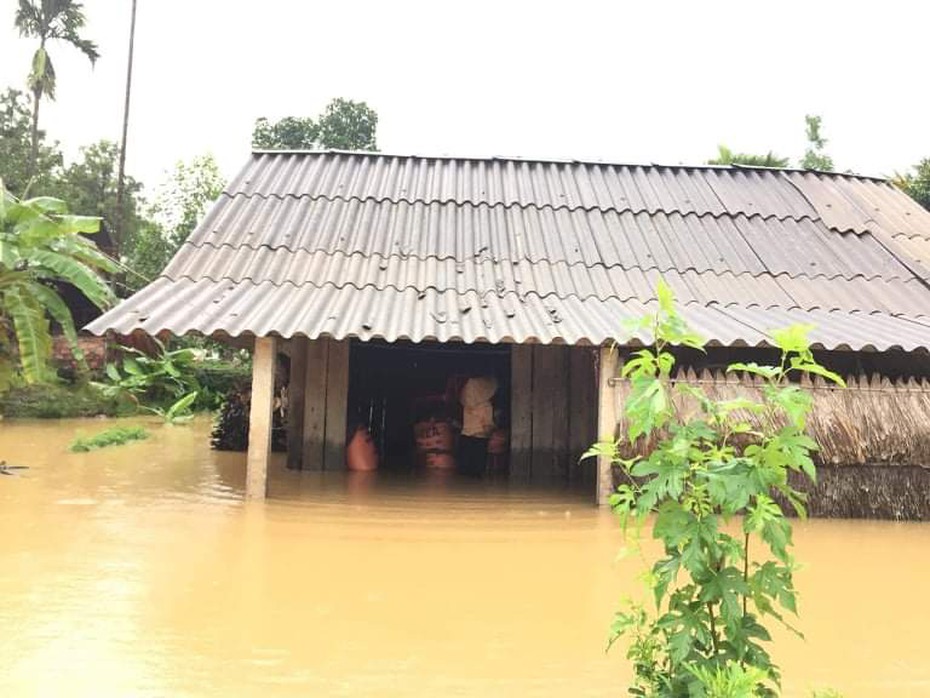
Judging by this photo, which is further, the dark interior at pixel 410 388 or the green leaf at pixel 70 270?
the dark interior at pixel 410 388

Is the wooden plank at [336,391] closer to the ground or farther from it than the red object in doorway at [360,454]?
farther from it

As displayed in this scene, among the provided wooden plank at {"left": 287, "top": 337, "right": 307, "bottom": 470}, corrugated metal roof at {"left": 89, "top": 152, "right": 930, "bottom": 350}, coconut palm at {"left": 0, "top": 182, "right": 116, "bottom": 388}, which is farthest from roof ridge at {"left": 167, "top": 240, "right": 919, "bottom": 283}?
coconut palm at {"left": 0, "top": 182, "right": 116, "bottom": 388}

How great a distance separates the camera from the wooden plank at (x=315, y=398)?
28.4 feet

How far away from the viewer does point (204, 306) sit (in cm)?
707

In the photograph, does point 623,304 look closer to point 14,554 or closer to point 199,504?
point 199,504

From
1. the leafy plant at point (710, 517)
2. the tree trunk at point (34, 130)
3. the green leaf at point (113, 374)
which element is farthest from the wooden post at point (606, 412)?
the tree trunk at point (34, 130)

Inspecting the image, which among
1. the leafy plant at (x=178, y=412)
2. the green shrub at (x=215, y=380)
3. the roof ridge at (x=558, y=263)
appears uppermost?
the roof ridge at (x=558, y=263)

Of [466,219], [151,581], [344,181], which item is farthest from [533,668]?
[344,181]

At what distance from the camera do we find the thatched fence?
6602 mm

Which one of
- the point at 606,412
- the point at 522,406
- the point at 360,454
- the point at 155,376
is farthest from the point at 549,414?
the point at 155,376

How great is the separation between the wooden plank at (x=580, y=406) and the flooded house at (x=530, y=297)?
25 millimetres

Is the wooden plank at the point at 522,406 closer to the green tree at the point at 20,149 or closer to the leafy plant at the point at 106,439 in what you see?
the leafy plant at the point at 106,439

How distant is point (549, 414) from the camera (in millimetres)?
8852

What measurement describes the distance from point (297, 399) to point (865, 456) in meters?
5.75
